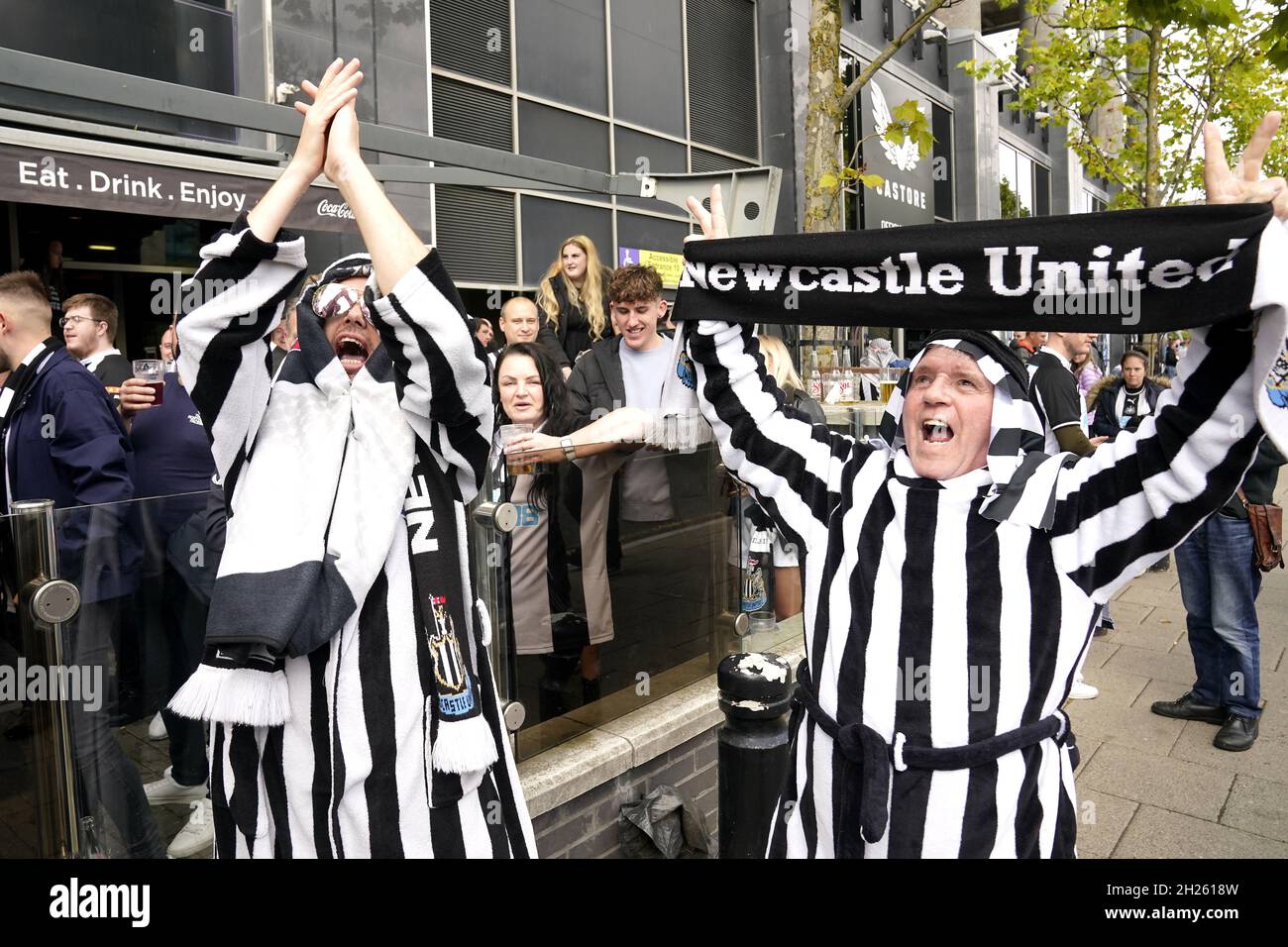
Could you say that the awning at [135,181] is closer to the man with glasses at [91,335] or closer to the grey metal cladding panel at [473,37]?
the man with glasses at [91,335]

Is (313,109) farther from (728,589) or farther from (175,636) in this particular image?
(728,589)

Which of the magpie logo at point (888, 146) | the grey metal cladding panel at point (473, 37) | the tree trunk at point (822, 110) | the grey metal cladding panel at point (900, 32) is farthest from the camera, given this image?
the magpie logo at point (888, 146)

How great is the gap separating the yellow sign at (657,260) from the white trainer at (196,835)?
33.8 feet

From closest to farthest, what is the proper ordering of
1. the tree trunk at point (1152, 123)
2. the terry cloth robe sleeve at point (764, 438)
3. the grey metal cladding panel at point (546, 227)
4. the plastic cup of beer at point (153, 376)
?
1. the terry cloth robe sleeve at point (764, 438)
2. the plastic cup of beer at point (153, 376)
3. the grey metal cladding panel at point (546, 227)
4. the tree trunk at point (1152, 123)

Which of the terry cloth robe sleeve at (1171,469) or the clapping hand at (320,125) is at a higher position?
the clapping hand at (320,125)

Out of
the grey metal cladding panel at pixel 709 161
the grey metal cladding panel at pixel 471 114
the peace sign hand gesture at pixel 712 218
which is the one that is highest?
the grey metal cladding panel at pixel 709 161

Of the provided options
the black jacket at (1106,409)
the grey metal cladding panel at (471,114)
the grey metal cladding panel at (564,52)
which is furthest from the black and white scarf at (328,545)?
the grey metal cladding panel at (564,52)

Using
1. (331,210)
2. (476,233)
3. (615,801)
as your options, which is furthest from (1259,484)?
(476,233)

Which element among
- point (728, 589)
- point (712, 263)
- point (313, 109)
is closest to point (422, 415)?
point (313, 109)

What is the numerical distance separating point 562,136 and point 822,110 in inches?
205

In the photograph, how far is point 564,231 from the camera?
38.5 feet

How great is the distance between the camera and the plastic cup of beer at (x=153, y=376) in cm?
415

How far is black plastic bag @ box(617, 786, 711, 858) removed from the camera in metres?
3.90

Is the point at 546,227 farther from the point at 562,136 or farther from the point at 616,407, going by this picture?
the point at 616,407
